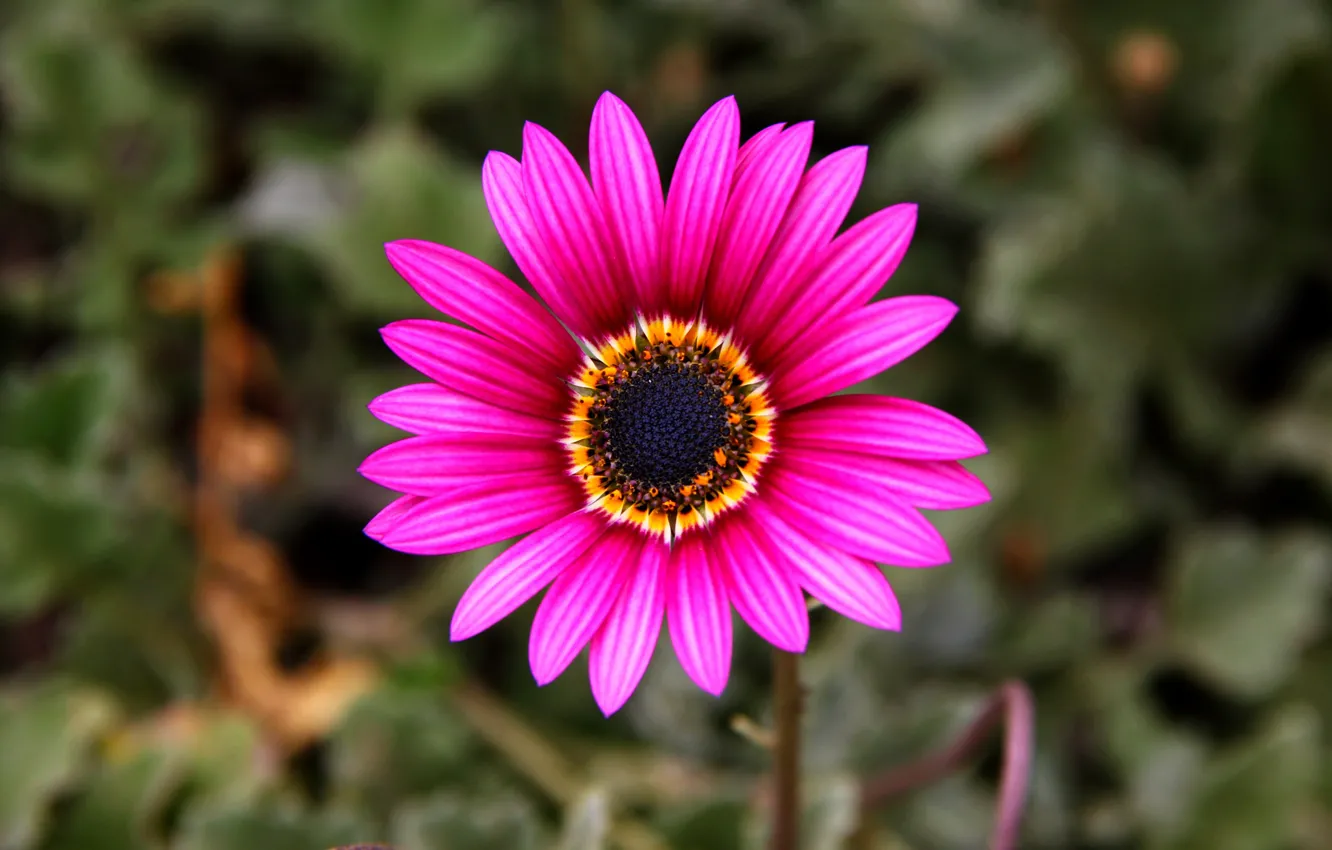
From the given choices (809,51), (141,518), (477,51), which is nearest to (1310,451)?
(809,51)

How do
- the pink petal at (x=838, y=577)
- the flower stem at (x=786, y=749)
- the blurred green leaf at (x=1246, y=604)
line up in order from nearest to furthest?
the pink petal at (x=838, y=577), the flower stem at (x=786, y=749), the blurred green leaf at (x=1246, y=604)

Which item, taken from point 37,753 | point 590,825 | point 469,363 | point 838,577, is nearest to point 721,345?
point 469,363

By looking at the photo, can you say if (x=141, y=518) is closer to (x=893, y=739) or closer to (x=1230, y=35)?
(x=893, y=739)

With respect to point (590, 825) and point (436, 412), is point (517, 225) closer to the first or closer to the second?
point (436, 412)

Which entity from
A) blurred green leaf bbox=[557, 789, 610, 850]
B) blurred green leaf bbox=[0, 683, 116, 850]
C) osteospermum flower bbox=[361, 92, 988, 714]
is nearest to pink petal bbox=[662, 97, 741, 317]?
osteospermum flower bbox=[361, 92, 988, 714]

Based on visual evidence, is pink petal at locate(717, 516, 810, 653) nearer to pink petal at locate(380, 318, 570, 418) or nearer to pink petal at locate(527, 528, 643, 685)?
pink petal at locate(527, 528, 643, 685)

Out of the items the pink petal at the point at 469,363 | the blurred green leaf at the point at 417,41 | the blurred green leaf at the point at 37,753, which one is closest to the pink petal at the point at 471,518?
the pink petal at the point at 469,363

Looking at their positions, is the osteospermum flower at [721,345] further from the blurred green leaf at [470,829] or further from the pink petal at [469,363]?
the blurred green leaf at [470,829]
